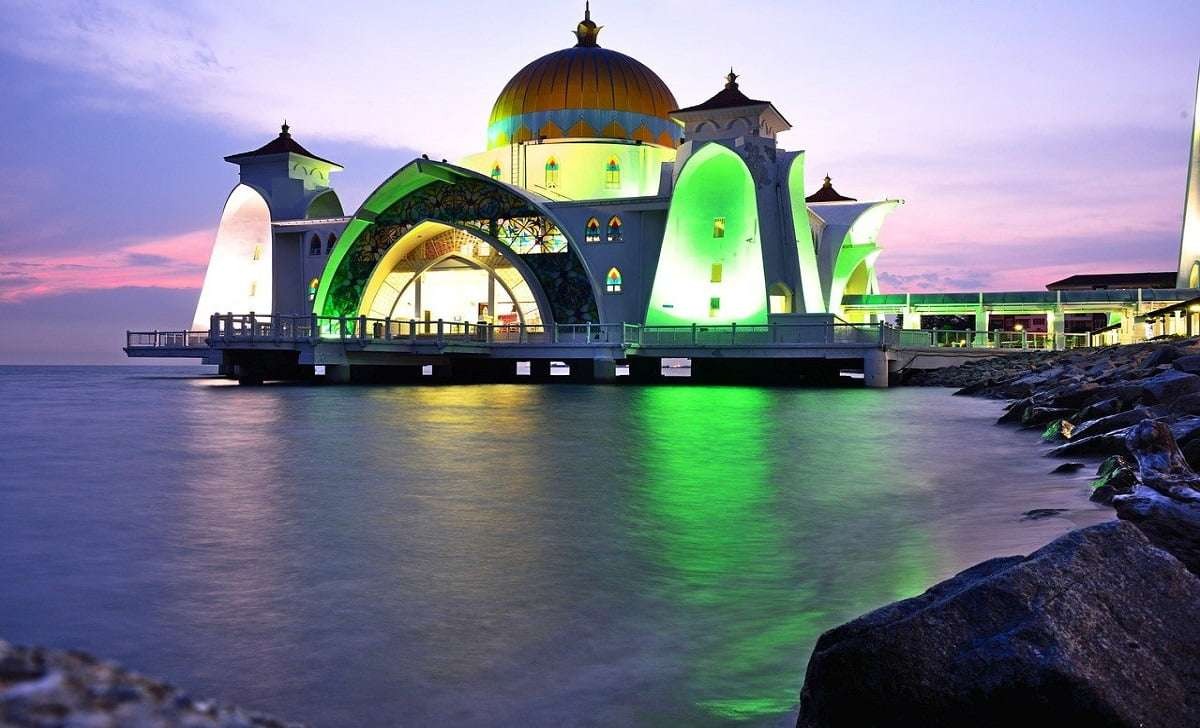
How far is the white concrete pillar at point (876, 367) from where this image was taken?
31.7 m

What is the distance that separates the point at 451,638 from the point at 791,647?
1.46m

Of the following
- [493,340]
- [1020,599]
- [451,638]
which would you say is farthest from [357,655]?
[493,340]

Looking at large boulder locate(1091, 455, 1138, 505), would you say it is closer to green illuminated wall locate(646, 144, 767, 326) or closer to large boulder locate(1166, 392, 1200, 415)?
large boulder locate(1166, 392, 1200, 415)

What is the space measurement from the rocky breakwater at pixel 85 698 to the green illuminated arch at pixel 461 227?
38.4m

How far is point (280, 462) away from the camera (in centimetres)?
1167

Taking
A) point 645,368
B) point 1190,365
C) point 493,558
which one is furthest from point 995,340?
point 493,558

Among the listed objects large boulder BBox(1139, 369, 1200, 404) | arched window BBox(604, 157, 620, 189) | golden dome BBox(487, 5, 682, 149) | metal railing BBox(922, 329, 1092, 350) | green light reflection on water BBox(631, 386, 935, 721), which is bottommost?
green light reflection on water BBox(631, 386, 935, 721)

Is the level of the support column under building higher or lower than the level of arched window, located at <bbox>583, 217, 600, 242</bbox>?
lower

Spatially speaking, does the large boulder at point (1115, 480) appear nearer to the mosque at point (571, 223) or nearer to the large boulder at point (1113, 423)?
the large boulder at point (1113, 423)

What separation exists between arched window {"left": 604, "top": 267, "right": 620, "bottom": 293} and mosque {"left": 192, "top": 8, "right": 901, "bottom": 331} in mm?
78

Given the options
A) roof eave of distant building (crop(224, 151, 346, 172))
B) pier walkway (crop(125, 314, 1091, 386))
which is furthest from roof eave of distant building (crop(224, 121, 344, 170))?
pier walkway (crop(125, 314, 1091, 386))

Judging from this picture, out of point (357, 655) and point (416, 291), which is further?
point (416, 291)

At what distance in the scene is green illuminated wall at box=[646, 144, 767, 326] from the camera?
3662 cm

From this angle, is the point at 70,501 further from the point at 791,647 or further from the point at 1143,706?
the point at 1143,706
